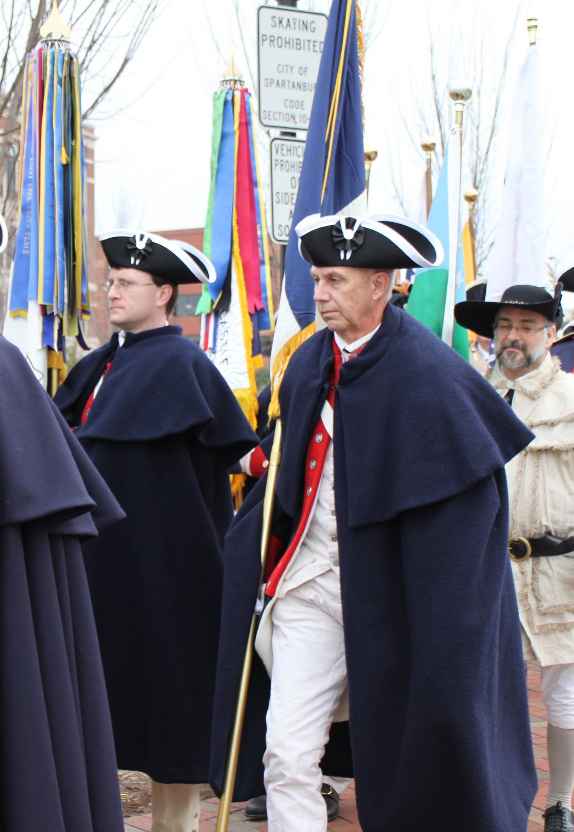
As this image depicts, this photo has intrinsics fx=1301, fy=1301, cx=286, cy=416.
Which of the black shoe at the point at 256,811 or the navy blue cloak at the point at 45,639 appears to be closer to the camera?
the navy blue cloak at the point at 45,639

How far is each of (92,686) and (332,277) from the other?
188cm

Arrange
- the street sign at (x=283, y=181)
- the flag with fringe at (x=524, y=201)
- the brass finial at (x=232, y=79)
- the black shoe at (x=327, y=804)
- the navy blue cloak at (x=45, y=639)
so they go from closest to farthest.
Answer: the navy blue cloak at (x=45, y=639), the black shoe at (x=327, y=804), the flag with fringe at (x=524, y=201), the street sign at (x=283, y=181), the brass finial at (x=232, y=79)

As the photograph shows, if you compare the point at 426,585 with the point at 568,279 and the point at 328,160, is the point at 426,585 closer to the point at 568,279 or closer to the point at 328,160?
the point at 328,160

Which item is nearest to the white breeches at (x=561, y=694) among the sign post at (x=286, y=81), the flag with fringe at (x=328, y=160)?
the flag with fringe at (x=328, y=160)

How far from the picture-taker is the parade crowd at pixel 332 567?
3984 millimetres

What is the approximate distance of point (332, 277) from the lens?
4.36 m

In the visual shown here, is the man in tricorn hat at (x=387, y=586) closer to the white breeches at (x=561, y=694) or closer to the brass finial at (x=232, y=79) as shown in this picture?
the white breeches at (x=561, y=694)

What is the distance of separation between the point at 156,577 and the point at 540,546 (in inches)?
61.4

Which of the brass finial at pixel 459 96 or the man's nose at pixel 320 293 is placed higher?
the brass finial at pixel 459 96

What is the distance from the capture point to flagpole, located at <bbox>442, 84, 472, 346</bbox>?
18.2ft

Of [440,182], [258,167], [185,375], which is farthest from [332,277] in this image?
[258,167]

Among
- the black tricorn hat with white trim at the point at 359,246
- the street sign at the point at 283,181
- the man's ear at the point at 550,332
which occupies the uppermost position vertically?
the street sign at the point at 283,181

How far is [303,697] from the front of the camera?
414 cm

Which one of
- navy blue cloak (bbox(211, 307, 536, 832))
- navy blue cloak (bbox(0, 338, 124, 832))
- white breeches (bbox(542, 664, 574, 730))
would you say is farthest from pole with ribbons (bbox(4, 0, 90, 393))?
navy blue cloak (bbox(0, 338, 124, 832))
